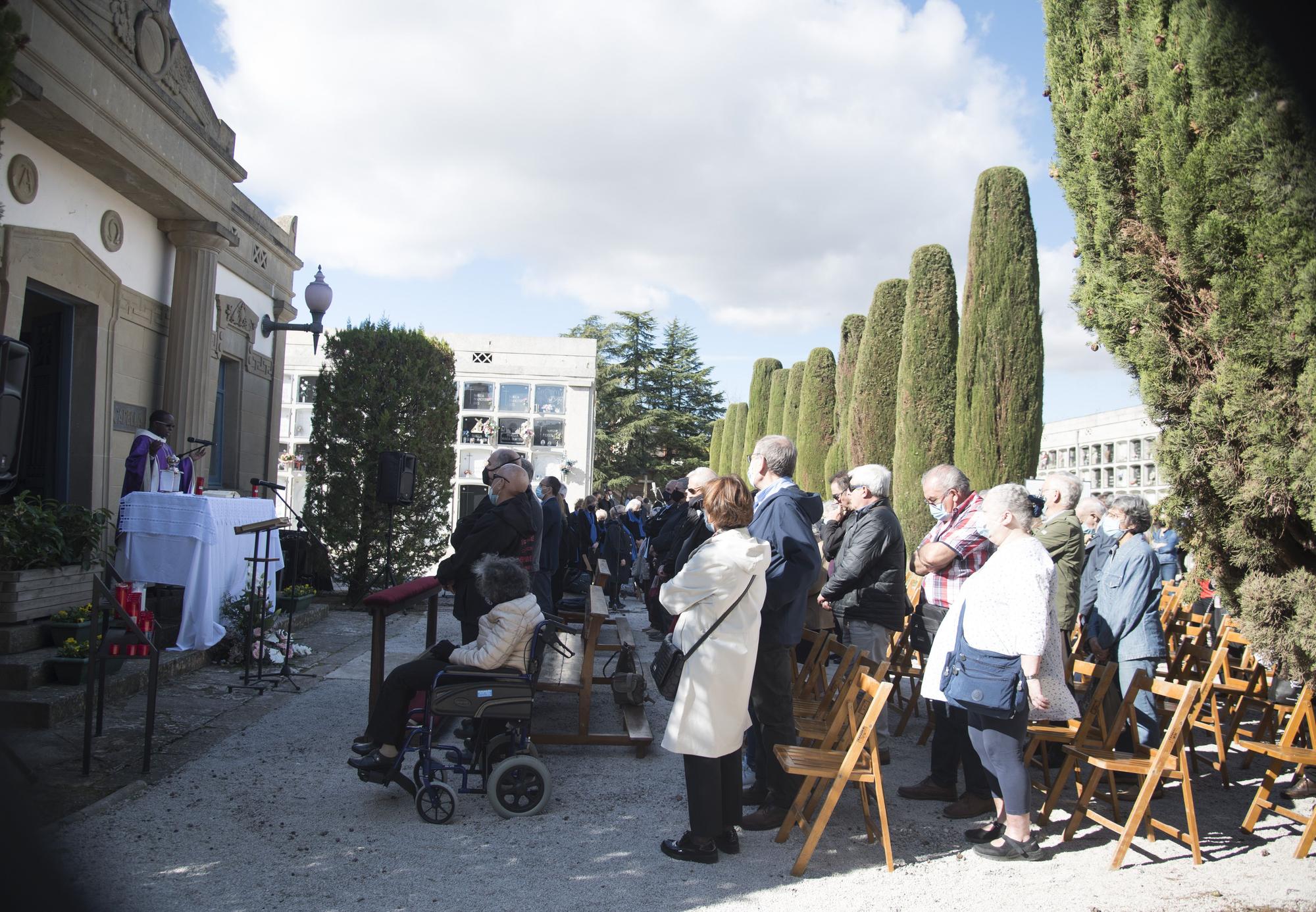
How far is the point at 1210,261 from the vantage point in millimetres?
3508

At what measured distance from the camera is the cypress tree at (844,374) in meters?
23.3

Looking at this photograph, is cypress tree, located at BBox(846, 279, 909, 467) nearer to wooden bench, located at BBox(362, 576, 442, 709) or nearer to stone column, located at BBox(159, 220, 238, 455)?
Answer: stone column, located at BBox(159, 220, 238, 455)

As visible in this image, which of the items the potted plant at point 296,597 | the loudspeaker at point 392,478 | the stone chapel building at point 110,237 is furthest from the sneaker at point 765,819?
the loudspeaker at point 392,478

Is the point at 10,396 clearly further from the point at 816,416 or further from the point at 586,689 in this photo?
the point at 816,416

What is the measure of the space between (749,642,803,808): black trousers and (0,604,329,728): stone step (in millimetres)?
3500

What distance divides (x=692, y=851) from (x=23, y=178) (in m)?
7.78

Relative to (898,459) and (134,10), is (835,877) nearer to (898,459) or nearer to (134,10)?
(134,10)

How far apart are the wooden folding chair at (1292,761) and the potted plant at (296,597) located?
26.8ft

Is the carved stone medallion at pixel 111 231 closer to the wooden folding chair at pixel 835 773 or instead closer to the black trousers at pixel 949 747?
the wooden folding chair at pixel 835 773

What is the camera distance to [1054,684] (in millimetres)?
4203

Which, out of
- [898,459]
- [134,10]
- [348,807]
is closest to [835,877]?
[348,807]

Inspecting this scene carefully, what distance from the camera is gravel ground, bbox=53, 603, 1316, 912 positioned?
365 cm

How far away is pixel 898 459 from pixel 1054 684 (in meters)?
13.4

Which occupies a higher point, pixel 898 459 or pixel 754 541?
pixel 898 459
